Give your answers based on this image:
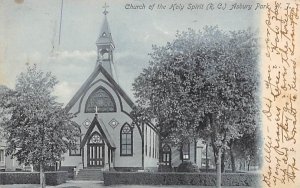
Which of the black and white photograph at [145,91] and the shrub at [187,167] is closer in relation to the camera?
the black and white photograph at [145,91]

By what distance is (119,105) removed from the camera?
3.37 meters

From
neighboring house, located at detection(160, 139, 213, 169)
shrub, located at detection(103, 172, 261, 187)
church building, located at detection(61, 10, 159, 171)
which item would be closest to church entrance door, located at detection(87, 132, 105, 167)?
church building, located at detection(61, 10, 159, 171)

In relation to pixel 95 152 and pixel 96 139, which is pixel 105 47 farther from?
pixel 95 152

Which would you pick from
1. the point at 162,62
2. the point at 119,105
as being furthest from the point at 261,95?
the point at 119,105

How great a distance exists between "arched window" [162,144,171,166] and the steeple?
0.66 metres

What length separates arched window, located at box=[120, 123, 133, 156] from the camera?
3.47 metres

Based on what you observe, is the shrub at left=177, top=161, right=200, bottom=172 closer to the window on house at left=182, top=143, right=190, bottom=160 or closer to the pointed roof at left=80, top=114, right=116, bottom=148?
the window on house at left=182, top=143, right=190, bottom=160

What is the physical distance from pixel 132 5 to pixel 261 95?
906 millimetres

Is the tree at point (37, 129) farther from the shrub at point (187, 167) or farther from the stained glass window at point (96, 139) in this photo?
the shrub at point (187, 167)

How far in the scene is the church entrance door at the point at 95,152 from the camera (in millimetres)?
3361

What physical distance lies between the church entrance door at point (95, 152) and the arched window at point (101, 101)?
7.3 inches

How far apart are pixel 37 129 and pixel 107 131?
17.1 inches

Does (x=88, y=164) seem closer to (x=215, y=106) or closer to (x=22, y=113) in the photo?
(x=22, y=113)

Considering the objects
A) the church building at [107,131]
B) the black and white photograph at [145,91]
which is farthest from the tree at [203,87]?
the church building at [107,131]
